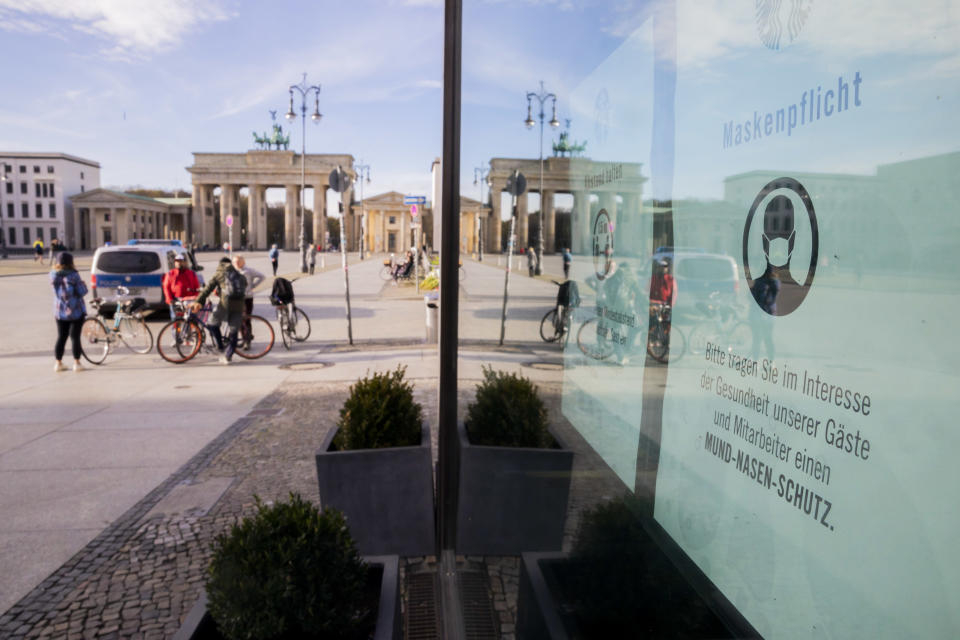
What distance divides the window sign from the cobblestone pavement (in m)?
0.54

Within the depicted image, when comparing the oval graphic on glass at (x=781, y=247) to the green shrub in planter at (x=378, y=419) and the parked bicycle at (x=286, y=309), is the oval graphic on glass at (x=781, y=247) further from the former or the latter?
the parked bicycle at (x=286, y=309)

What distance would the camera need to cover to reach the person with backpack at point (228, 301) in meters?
10.6

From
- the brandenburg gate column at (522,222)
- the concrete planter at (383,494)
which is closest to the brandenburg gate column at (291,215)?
the concrete planter at (383,494)

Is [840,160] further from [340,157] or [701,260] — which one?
[340,157]

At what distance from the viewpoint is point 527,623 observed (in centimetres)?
198

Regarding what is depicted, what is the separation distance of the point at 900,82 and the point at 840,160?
0.29 feet

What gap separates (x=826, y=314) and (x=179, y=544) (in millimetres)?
4305

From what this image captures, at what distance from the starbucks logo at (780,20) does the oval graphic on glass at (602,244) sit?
66cm

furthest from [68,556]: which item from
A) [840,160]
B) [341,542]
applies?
[840,160]

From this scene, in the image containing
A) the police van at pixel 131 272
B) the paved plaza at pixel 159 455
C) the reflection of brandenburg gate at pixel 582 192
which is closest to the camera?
the reflection of brandenburg gate at pixel 582 192

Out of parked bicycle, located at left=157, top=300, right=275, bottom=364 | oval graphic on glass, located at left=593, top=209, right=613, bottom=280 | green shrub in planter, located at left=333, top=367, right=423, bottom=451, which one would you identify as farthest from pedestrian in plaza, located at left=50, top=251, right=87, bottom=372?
oval graphic on glass, located at left=593, top=209, right=613, bottom=280

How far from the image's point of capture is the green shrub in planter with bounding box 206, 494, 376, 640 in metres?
2.02

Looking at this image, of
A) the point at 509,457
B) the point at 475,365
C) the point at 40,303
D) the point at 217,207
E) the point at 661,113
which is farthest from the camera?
the point at 217,207

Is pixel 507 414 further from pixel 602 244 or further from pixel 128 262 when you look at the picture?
pixel 128 262
